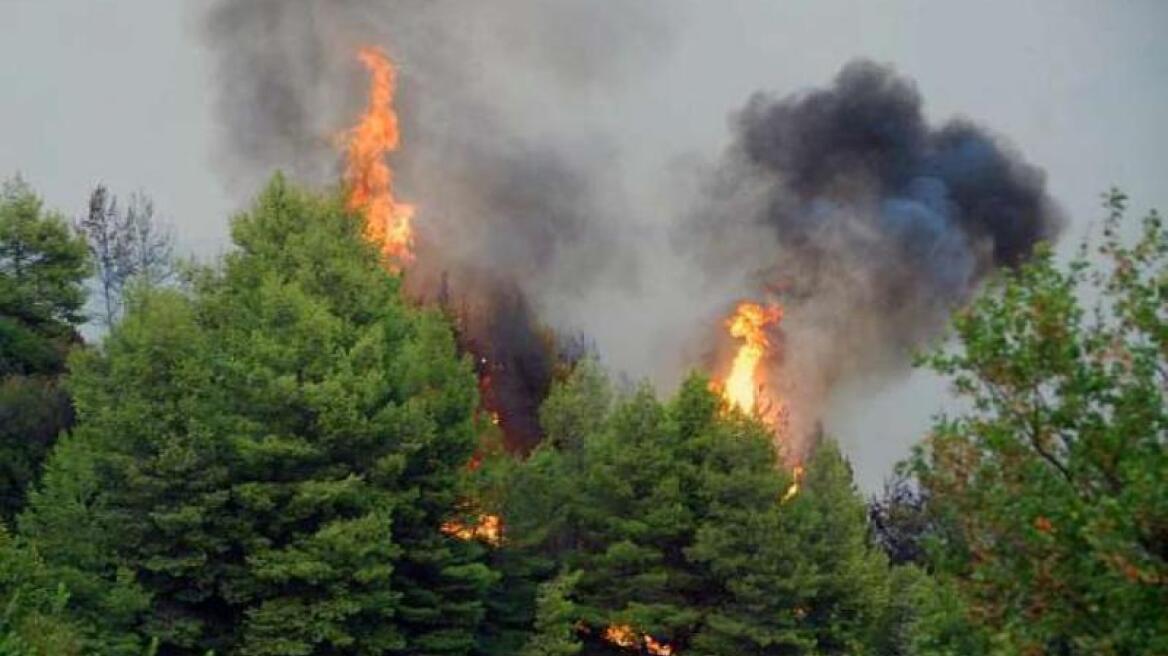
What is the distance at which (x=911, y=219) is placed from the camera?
9225 cm

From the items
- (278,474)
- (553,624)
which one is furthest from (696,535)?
(278,474)

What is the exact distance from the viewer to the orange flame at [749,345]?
80.6 meters

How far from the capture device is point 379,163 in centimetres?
8369

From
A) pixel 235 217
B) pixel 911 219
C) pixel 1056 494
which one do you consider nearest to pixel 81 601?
pixel 235 217

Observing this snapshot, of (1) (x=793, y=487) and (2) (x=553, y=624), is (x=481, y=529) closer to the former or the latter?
(2) (x=553, y=624)

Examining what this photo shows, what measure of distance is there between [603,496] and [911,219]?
136ft

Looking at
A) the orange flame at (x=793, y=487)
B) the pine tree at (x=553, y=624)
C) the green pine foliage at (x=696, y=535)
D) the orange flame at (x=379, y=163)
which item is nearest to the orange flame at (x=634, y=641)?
the green pine foliage at (x=696, y=535)

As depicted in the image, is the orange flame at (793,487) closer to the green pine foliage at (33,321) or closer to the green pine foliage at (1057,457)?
the green pine foliage at (33,321)

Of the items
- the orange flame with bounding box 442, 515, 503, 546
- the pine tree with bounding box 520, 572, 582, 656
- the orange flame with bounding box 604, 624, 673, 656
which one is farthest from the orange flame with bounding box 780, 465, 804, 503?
the orange flame with bounding box 442, 515, 503, 546

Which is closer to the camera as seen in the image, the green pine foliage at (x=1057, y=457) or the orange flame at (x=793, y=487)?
the green pine foliage at (x=1057, y=457)

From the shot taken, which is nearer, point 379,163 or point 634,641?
point 634,641

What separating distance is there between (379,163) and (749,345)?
19400 millimetres

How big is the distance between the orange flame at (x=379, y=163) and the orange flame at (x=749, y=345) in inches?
624

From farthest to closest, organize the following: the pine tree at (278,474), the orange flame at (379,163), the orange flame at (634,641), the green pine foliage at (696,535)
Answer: the orange flame at (379,163) → the orange flame at (634,641) → the green pine foliage at (696,535) → the pine tree at (278,474)
